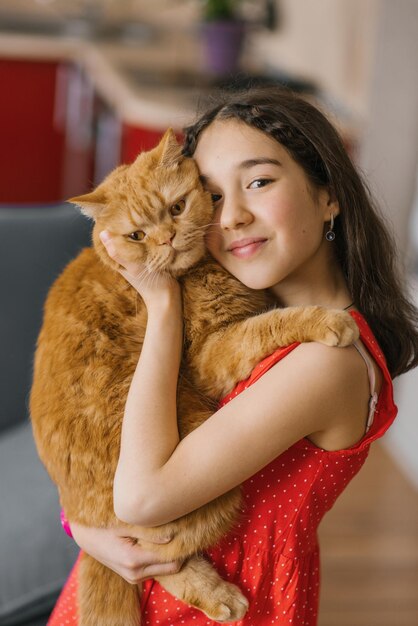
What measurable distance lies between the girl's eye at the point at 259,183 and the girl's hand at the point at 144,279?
21cm

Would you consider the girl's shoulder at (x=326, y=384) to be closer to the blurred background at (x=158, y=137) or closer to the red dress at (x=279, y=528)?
the red dress at (x=279, y=528)

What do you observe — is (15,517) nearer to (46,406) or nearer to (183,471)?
(46,406)

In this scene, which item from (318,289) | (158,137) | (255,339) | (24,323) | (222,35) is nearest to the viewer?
(255,339)

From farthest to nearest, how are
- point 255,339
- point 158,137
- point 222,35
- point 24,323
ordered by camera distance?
1. point 222,35
2. point 158,137
3. point 24,323
4. point 255,339

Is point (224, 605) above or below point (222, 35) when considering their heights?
below

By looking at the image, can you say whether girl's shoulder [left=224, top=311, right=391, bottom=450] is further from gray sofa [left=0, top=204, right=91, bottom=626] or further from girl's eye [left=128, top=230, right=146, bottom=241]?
gray sofa [left=0, top=204, right=91, bottom=626]

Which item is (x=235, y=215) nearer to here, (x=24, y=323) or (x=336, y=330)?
(x=336, y=330)

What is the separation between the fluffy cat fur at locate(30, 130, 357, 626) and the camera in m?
1.24

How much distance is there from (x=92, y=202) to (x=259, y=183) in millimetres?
294

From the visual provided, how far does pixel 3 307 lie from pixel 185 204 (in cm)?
100

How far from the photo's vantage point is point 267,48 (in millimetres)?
4703

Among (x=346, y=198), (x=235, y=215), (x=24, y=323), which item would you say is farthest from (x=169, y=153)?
(x=24, y=323)

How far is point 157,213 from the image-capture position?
1.38 metres

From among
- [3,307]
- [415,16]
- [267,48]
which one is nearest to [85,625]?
[3,307]
